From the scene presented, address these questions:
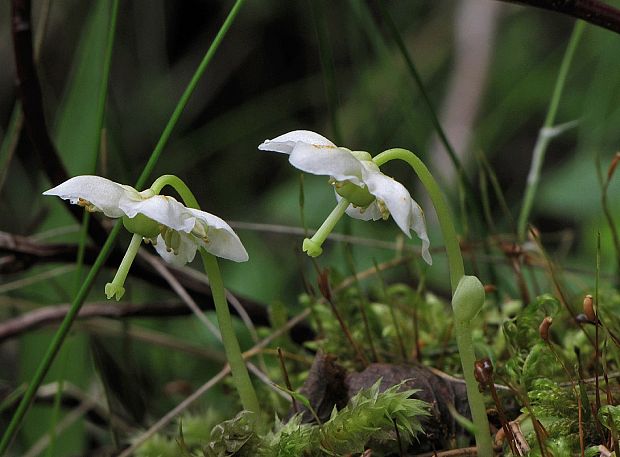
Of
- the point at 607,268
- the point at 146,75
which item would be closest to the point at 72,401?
the point at 607,268

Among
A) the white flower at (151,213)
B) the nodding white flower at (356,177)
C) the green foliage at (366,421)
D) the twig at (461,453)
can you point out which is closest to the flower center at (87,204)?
the white flower at (151,213)

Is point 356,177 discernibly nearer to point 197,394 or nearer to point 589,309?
point 589,309

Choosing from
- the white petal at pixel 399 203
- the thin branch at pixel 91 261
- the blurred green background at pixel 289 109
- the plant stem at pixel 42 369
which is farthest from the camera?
the blurred green background at pixel 289 109


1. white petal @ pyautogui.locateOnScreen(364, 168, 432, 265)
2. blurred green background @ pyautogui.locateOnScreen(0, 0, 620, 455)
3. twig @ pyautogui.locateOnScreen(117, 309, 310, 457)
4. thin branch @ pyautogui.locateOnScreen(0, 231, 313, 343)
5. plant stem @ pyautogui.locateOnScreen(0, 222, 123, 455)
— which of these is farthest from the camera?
blurred green background @ pyautogui.locateOnScreen(0, 0, 620, 455)

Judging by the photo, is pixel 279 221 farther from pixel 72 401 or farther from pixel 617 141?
pixel 72 401

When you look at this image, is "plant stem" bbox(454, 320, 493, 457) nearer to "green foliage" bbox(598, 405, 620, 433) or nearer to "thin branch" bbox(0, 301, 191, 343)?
"green foliage" bbox(598, 405, 620, 433)

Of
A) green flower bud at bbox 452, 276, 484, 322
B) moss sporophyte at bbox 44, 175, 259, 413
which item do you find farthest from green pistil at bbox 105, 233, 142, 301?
Answer: green flower bud at bbox 452, 276, 484, 322

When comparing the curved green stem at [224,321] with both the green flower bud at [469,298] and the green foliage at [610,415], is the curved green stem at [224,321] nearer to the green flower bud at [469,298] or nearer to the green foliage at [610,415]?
the green flower bud at [469,298]
